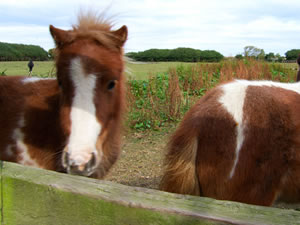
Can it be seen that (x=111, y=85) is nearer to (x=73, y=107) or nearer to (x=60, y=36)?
(x=73, y=107)

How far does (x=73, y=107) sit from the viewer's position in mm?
2037

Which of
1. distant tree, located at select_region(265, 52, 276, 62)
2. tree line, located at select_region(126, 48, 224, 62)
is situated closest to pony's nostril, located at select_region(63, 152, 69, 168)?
distant tree, located at select_region(265, 52, 276, 62)

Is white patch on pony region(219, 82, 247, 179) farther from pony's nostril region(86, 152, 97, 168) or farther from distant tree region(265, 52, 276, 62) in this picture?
distant tree region(265, 52, 276, 62)

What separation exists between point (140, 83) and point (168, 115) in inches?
89.0

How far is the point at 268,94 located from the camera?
224 centimetres

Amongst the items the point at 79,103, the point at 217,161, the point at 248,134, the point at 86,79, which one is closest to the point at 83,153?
the point at 79,103

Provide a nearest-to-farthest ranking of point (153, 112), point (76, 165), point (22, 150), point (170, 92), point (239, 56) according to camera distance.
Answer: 1. point (76, 165)
2. point (22, 150)
3. point (153, 112)
4. point (170, 92)
5. point (239, 56)

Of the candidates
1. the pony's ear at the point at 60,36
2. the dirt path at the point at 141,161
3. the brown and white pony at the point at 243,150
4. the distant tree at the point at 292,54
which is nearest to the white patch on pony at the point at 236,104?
the brown and white pony at the point at 243,150

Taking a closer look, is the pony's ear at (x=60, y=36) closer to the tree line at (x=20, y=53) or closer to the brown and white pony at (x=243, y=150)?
the brown and white pony at (x=243, y=150)

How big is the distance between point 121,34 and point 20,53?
14.2 meters

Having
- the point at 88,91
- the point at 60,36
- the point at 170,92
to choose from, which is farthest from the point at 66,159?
the point at 170,92

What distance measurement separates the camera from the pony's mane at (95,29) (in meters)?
2.41

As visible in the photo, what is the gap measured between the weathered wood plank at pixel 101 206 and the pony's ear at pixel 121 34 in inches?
67.9

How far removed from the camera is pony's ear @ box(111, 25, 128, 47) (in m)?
2.56
